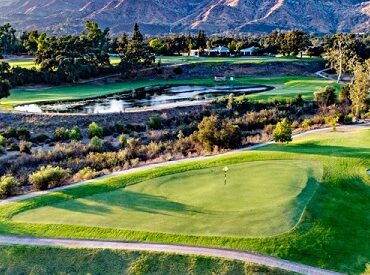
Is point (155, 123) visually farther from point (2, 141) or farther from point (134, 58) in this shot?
point (134, 58)

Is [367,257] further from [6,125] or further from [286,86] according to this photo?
[286,86]

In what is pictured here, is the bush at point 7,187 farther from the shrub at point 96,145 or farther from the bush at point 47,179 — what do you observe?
the shrub at point 96,145

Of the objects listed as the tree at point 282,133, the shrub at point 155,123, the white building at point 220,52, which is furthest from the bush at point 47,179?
the white building at point 220,52

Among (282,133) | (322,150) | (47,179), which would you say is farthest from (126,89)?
(47,179)

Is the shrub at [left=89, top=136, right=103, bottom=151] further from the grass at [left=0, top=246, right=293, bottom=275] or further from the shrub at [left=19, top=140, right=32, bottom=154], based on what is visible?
the grass at [left=0, top=246, right=293, bottom=275]

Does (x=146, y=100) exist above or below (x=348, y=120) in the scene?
above
